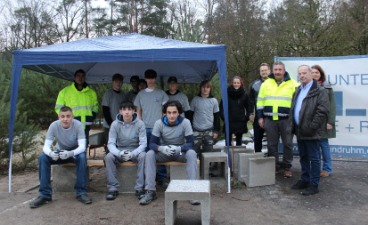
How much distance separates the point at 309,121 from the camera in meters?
4.68

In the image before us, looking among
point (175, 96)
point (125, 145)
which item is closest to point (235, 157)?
point (175, 96)

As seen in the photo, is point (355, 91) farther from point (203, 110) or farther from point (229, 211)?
point (229, 211)

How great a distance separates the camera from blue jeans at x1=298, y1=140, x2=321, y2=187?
4.81 m

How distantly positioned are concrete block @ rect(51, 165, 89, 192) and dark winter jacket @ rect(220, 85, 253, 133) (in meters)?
2.65

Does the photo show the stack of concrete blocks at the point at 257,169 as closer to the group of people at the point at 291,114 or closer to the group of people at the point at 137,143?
the group of people at the point at 291,114

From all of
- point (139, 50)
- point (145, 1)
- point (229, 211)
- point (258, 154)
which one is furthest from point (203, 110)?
point (145, 1)

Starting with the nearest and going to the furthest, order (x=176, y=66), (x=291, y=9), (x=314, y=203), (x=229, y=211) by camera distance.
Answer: (x=229, y=211), (x=314, y=203), (x=176, y=66), (x=291, y=9)

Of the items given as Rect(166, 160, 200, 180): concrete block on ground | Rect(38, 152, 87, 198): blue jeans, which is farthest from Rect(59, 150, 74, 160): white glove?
Rect(166, 160, 200, 180): concrete block on ground

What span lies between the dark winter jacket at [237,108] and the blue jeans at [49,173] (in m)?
2.55

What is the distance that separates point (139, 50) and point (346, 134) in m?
3.71

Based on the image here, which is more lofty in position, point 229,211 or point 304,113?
point 304,113

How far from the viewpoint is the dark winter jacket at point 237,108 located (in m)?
6.12

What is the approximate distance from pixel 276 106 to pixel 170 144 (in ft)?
5.56

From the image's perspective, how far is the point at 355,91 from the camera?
5.97 metres
